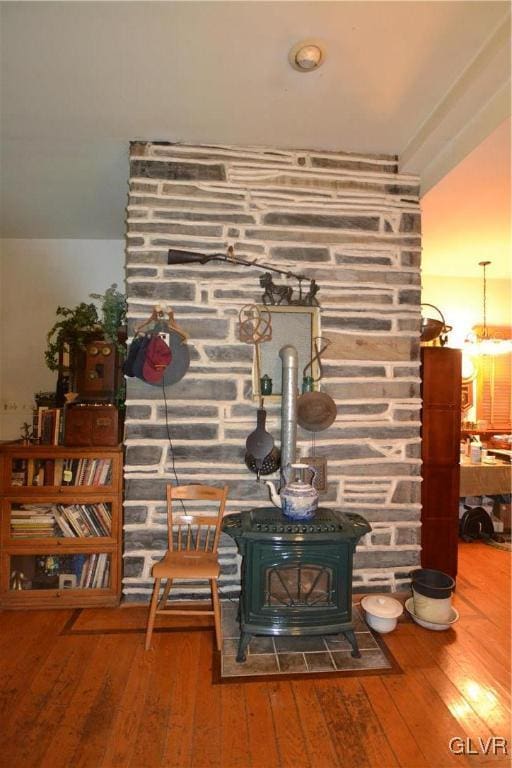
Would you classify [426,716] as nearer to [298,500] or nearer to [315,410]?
[298,500]

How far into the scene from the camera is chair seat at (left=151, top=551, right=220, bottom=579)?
2.13 m

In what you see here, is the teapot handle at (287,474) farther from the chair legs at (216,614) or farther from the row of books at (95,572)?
the row of books at (95,572)

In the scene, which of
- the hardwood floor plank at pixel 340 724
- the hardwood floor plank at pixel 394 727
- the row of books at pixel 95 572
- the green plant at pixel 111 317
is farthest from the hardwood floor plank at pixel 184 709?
the green plant at pixel 111 317

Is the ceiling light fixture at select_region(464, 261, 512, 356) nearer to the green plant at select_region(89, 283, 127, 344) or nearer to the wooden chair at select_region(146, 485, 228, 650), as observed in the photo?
the wooden chair at select_region(146, 485, 228, 650)

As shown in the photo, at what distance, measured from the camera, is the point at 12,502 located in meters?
2.51

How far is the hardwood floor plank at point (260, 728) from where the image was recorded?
5.05 ft

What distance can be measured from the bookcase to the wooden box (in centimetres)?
6

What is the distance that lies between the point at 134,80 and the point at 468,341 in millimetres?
3880

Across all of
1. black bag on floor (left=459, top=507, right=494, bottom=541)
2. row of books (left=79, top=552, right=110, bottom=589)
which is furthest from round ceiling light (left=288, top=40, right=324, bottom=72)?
black bag on floor (left=459, top=507, right=494, bottom=541)

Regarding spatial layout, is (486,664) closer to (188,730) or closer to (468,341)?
(188,730)

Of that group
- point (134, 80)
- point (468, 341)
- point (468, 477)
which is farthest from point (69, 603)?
point (468, 341)

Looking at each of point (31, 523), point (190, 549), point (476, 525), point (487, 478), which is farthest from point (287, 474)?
point (476, 525)

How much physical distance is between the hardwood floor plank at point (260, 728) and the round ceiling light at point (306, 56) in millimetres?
2962

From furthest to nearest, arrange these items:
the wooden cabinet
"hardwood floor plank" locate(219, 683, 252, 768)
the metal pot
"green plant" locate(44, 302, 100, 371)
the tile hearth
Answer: the metal pot, the wooden cabinet, "green plant" locate(44, 302, 100, 371), the tile hearth, "hardwood floor plank" locate(219, 683, 252, 768)
